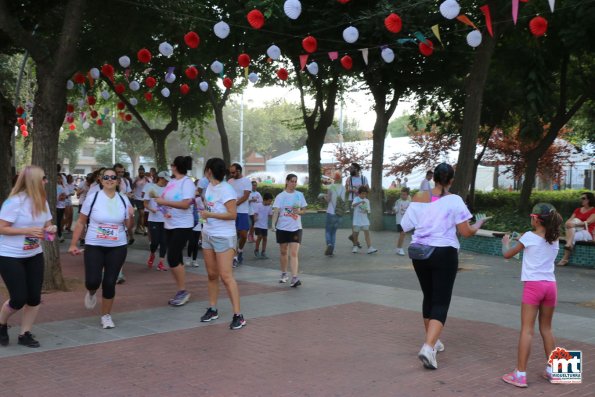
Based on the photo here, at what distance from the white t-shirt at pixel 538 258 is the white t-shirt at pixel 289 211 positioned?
4915mm

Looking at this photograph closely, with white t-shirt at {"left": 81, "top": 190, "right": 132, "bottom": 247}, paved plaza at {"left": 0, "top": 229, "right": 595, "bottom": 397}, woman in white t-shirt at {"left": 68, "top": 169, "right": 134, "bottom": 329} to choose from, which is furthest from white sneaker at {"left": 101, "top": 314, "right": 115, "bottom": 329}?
white t-shirt at {"left": 81, "top": 190, "right": 132, "bottom": 247}

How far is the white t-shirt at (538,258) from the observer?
16.5 feet

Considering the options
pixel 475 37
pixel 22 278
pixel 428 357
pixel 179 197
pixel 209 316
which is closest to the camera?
pixel 428 357

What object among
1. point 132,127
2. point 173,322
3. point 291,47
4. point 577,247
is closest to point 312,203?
point 291,47

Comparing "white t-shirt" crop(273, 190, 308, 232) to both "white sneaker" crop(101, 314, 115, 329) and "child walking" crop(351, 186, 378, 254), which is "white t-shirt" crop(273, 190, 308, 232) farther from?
"child walking" crop(351, 186, 378, 254)

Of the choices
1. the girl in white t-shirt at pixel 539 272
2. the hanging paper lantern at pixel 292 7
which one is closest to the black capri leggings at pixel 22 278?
the girl in white t-shirt at pixel 539 272

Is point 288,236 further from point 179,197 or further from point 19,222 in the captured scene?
point 19,222

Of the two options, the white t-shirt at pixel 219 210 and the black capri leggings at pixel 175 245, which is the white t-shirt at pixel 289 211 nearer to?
the black capri leggings at pixel 175 245

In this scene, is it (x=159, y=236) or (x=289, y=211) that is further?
(x=159, y=236)

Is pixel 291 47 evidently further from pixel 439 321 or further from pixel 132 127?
pixel 132 127

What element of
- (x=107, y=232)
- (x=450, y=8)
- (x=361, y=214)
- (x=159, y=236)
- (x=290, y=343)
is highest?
(x=450, y=8)

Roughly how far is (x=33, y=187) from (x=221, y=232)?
6.27ft

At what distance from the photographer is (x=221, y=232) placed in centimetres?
677

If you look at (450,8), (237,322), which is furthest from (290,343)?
(450,8)
